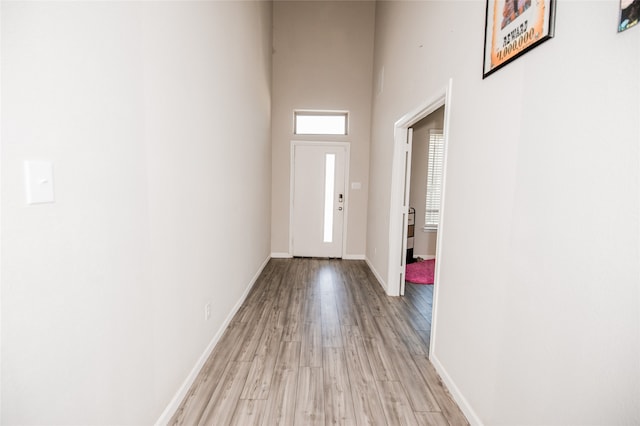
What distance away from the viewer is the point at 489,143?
4.92 ft

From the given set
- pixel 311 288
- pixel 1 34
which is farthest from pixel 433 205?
pixel 1 34

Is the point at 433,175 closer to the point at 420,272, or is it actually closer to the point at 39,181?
the point at 420,272

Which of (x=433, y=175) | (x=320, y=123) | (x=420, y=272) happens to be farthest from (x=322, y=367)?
(x=433, y=175)

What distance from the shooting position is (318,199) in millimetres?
4992

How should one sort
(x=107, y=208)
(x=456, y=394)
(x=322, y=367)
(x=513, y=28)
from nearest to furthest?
(x=107, y=208)
(x=513, y=28)
(x=456, y=394)
(x=322, y=367)

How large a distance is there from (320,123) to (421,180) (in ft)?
6.93

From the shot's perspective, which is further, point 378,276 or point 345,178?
point 345,178

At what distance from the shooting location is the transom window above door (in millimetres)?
4965

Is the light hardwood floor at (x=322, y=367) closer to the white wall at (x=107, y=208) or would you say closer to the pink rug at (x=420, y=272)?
the white wall at (x=107, y=208)

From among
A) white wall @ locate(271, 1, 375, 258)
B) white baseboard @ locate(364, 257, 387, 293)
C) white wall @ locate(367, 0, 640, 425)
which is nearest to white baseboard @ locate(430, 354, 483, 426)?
white wall @ locate(367, 0, 640, 425)

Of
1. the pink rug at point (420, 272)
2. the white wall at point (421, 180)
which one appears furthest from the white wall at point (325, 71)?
the pink rug at point (420, 272)

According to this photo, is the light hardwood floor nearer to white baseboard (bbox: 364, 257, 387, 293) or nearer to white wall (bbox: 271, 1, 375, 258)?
white baseboard (bbox: 364, 257, 387, 293)

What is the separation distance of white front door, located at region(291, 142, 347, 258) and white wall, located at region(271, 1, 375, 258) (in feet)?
0.55

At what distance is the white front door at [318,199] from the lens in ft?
16.1
